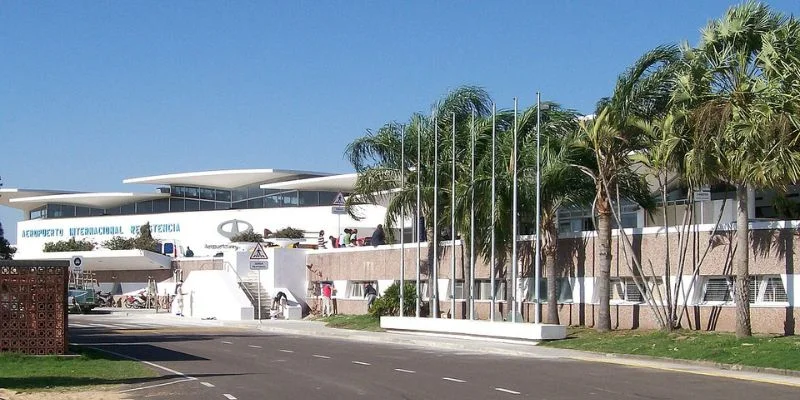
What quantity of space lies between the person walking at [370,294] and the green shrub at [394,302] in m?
1.41

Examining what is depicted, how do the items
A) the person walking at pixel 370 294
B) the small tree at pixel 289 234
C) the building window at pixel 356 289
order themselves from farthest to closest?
the small tree at pixel 289 234 → the building window at pixel 356 289 → the person walking at pixel 370 294

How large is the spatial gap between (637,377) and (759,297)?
8.89 meters

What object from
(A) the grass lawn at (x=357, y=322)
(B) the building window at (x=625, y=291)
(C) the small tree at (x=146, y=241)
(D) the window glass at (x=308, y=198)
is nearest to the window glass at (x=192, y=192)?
(C) the small tree at (x=146, y=241)

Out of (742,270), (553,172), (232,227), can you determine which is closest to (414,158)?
(553,172)

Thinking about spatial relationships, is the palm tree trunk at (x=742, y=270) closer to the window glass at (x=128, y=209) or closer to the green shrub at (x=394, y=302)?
the green shrub at (x=394, y=302)

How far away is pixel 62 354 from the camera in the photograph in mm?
25078

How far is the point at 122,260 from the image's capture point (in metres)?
70.2

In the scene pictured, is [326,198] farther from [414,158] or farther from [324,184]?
[414,158]

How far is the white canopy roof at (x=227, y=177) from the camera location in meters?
82.7

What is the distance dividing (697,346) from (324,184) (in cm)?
5438

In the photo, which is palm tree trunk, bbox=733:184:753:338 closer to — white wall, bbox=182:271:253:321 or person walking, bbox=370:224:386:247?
person walking, bbox=370:224:386:247

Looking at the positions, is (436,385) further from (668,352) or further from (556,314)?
(556,314)

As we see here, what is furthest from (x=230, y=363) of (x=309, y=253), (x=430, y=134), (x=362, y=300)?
(x=309, y=253)

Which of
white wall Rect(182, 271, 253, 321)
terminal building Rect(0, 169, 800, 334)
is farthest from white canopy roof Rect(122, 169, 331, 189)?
white wall Rect(182, 271, 253, 321)
